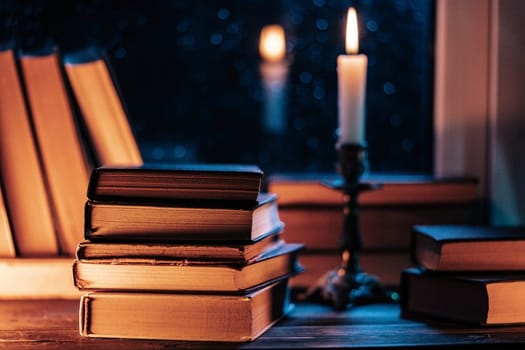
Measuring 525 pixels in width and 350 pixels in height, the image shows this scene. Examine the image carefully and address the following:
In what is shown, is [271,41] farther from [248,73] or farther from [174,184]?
[174,184]

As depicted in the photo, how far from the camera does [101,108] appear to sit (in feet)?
3.25

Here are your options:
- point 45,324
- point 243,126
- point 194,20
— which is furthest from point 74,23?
point 45,324

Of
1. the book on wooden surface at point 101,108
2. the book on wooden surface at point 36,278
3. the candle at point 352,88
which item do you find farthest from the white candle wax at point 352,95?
the book on wooden surface at point 36,278

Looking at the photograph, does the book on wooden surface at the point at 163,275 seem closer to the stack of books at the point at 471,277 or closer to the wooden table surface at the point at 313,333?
the wooden table surface at the point at 313,333

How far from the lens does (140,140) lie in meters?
1.19

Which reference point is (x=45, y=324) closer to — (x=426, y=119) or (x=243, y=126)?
(x=243, y=126)

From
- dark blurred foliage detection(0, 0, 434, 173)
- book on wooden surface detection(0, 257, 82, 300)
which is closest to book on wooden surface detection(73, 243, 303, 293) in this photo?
book on wooden surface detection(0, 257, 82, 300)

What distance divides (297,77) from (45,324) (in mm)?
543

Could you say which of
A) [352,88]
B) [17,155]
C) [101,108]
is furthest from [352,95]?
[17,155]

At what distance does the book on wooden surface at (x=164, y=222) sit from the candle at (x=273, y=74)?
381 mm

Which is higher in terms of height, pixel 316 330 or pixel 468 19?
pixel 468 19

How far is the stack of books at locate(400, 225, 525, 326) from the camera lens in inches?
32.7

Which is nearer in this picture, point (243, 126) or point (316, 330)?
point (316, 330)

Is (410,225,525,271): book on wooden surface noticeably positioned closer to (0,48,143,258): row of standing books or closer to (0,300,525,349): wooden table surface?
(0,300,525,349): wooden table surface
